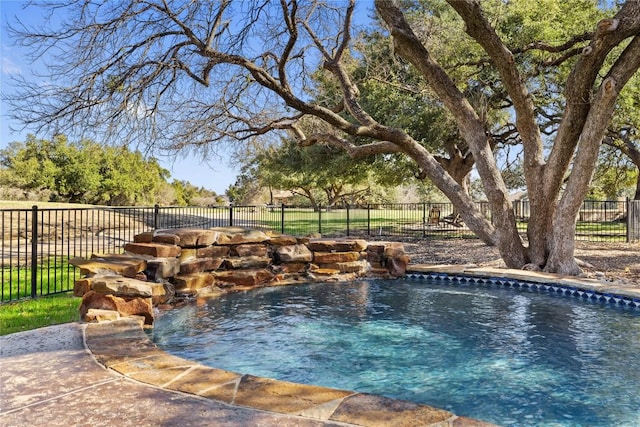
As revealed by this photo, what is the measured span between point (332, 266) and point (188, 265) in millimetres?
2824

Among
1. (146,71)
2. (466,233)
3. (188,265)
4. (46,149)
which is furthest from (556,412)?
(46,149)

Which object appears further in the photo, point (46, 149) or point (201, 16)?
point (46, 149)

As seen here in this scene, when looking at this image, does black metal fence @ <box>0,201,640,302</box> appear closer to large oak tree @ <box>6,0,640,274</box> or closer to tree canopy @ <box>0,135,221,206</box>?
large oak tree @ <box>6,0,640,274</box>

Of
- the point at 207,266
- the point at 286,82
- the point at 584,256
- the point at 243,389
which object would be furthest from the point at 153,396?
the point at 584,256

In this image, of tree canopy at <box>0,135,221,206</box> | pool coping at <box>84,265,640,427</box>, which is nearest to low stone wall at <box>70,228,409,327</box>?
pool coping at <box>84,265,640,427</box>

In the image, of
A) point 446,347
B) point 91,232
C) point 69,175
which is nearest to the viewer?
point 446,347

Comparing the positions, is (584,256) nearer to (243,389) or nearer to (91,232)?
A: (243,389)

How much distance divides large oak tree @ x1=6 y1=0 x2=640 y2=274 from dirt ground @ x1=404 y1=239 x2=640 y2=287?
1215 mm

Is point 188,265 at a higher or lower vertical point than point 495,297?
higher

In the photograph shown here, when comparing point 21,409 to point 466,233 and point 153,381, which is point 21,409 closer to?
point 153,381

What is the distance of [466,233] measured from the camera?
18.8 m

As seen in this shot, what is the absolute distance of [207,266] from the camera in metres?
7.39

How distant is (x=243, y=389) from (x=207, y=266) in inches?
194

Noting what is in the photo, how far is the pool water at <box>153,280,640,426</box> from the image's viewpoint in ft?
10.8
